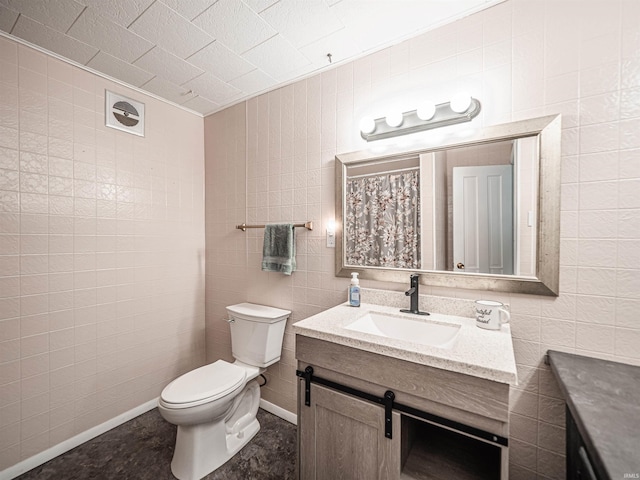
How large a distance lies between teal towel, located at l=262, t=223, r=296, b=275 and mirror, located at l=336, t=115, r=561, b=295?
31cm

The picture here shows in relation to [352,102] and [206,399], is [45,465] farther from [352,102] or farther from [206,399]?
[352,102]

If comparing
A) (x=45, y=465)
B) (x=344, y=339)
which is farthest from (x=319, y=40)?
(x=45, y=465)

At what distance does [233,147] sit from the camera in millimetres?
2199

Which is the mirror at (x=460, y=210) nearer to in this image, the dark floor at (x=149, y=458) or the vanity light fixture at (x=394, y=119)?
the vanity light fixture at (x=394, y=119)

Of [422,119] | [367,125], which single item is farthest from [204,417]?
[422,119]

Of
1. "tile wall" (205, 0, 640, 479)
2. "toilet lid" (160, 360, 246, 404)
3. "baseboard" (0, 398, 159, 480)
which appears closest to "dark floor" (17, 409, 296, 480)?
"baseboard" (0, 398, 159, 480)

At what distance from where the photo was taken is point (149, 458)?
1.57 metres

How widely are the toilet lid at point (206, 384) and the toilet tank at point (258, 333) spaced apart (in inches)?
5.8

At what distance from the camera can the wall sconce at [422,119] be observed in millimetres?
1258

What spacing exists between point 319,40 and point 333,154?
582 mm

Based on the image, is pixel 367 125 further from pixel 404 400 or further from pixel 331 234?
pixel 404 400

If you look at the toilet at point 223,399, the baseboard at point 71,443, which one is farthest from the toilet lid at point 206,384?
the baseboard at point 71,443

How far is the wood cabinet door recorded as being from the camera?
989 millimetres

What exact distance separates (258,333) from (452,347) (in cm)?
120
